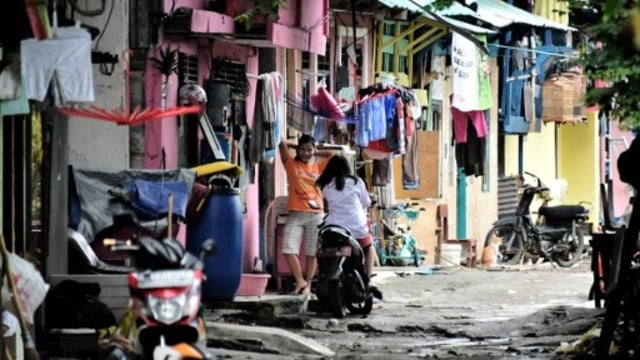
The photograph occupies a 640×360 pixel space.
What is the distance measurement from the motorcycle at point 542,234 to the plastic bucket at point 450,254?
980 millimetres

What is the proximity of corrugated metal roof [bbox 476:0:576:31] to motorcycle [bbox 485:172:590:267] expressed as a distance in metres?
2.89

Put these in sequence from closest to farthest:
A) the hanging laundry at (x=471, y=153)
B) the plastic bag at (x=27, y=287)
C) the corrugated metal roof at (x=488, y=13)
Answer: the plastic bag at (x=27, y=287) → the corrugated metal roof at (x=488, y=13) → the hanging laundry at (x=471, y=153)

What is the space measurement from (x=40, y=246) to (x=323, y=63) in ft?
36.1

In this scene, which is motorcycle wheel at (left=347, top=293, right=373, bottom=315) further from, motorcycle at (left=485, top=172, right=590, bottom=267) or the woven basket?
the woven basket

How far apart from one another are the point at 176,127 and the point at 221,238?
2.42 m

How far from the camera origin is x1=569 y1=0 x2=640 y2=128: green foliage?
515 inches

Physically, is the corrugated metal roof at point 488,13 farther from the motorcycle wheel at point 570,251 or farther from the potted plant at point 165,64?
the potted plant at point 165,64

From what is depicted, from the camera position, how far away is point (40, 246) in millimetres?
14133

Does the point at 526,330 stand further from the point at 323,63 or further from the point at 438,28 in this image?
the point at 438,28

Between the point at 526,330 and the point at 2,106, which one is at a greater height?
the point at 2,106

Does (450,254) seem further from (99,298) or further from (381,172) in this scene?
(99,298)

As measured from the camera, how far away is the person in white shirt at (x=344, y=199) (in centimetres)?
1891

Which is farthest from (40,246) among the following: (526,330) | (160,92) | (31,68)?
(526,330)

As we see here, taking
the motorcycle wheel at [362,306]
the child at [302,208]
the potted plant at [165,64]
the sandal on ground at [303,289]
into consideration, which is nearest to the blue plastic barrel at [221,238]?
the potted plant at [165,64]
